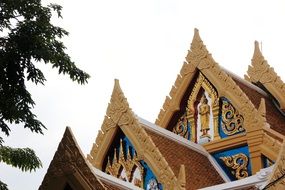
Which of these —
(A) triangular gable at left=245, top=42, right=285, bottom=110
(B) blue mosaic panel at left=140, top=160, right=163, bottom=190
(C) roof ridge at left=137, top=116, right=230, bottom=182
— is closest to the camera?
(B) blue mosaic panel at left=140, top=160, right=163, bottom=190

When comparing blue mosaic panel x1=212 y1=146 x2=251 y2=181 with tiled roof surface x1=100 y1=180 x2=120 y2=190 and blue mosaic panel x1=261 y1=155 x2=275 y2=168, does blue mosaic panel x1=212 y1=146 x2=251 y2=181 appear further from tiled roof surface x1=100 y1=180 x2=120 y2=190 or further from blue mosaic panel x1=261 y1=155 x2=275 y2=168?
tiled roof surface x1=100 y1=180 x2=120 y2=190

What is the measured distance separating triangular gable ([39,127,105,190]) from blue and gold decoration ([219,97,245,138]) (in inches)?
182

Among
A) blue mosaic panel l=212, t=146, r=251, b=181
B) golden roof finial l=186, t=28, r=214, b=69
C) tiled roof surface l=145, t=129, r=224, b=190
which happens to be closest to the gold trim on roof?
tiled roof surface l=145, t=129, r=224, b=190

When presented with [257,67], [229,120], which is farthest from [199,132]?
[257,67]

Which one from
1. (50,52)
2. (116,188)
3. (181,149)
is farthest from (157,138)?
(50,52)

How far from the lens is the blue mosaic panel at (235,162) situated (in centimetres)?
1157

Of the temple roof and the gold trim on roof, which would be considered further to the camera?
the temple roof

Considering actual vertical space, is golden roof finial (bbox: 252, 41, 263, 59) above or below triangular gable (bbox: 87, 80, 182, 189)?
above

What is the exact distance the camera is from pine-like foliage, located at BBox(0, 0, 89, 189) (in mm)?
7371

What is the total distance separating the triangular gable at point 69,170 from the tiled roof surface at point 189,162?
3715mm

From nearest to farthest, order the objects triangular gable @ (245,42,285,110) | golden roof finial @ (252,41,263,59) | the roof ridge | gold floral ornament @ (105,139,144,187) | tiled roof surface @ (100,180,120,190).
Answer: tiled roof surface @ (100,180,120,190) < gold floral ornament @ (105,139,144,187) < the roof ridge < triangular gable @ (245,42,285,110) < golden roof finial @ (252,41,263,59)

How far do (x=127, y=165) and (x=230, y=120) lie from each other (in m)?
1.95

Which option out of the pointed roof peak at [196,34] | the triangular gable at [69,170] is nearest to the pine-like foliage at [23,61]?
the triangular gable at [69,170]

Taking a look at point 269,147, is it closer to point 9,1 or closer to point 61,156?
point 61,156
